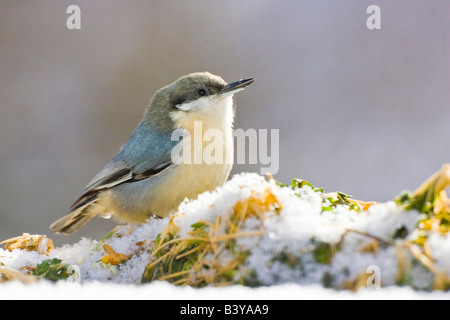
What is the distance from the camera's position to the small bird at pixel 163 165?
208 cm

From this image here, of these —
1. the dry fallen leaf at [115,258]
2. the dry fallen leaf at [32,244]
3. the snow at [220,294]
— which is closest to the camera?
the snow at [220,294]

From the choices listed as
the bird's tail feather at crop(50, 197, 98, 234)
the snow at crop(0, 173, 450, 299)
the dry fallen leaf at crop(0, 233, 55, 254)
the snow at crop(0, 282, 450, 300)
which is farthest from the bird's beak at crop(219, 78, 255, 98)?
the snow at crop(0, 282, 450, 300)

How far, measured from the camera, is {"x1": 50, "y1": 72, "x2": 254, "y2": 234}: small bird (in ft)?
6.83

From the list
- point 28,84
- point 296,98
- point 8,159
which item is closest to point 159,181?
point 296,98

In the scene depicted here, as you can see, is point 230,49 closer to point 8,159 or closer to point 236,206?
point 8,159

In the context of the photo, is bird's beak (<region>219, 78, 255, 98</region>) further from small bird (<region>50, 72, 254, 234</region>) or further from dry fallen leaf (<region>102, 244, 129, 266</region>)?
dry fallen leaf (<region>102, 244, 129, 266</region>)

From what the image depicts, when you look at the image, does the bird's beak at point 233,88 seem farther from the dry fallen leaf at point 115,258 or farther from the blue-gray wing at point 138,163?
the dry fallen leaf at point 115,258

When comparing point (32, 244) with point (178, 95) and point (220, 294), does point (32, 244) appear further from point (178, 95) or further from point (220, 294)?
point (178, 95)

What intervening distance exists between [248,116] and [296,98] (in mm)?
485

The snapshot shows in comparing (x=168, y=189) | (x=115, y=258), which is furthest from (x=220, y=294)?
(x=168, y=189)

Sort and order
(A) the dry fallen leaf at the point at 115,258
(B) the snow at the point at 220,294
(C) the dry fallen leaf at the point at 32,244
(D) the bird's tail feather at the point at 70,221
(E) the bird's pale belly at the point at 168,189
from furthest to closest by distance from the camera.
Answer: (D) the bird's tail feather at the point at 70,221 < (E) the bird's pale belly at the point at 168,189 < (C) the dry fallen leaf at the point at 32,244 < (A) the dry fallen leaf at the point at 115,258 < (B) the snow at the point at 220,294

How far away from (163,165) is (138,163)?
15 cm

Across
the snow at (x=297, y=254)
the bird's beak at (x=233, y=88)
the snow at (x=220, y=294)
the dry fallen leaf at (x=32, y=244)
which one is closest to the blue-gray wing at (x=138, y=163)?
the bird's beak at (x=233, y=88)
